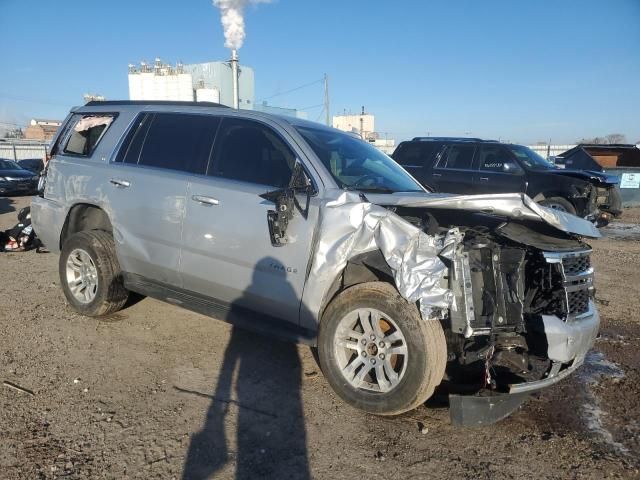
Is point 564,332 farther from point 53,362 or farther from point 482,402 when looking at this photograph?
point 53,362

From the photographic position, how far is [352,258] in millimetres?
3309

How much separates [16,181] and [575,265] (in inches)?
772

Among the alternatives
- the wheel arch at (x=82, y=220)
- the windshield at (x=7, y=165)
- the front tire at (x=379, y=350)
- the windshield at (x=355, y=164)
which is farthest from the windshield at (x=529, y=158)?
the windshield at (x=7, y=165)

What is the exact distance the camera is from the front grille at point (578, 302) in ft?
10.7

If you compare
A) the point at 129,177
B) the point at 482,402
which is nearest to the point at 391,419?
the point at 482,402

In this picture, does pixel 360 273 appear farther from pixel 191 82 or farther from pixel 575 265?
pixel 191 82

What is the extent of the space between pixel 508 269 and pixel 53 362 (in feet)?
11.3

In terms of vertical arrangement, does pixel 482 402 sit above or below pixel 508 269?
below

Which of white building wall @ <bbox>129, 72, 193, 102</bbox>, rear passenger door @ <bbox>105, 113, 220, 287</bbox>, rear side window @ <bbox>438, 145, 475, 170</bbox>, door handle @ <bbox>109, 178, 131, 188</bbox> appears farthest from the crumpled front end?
white building wall @ <bbox>129, 72, 193, 102</bbox>

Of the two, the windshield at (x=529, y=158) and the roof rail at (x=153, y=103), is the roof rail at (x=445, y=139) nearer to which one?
the windshield at (x=529, y=158)

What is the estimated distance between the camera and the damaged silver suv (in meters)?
3.05

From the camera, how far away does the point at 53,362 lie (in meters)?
3.93

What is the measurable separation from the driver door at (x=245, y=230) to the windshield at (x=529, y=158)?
8263mm

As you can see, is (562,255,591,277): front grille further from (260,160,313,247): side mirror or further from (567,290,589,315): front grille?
(260,160,313,247): side mirror
